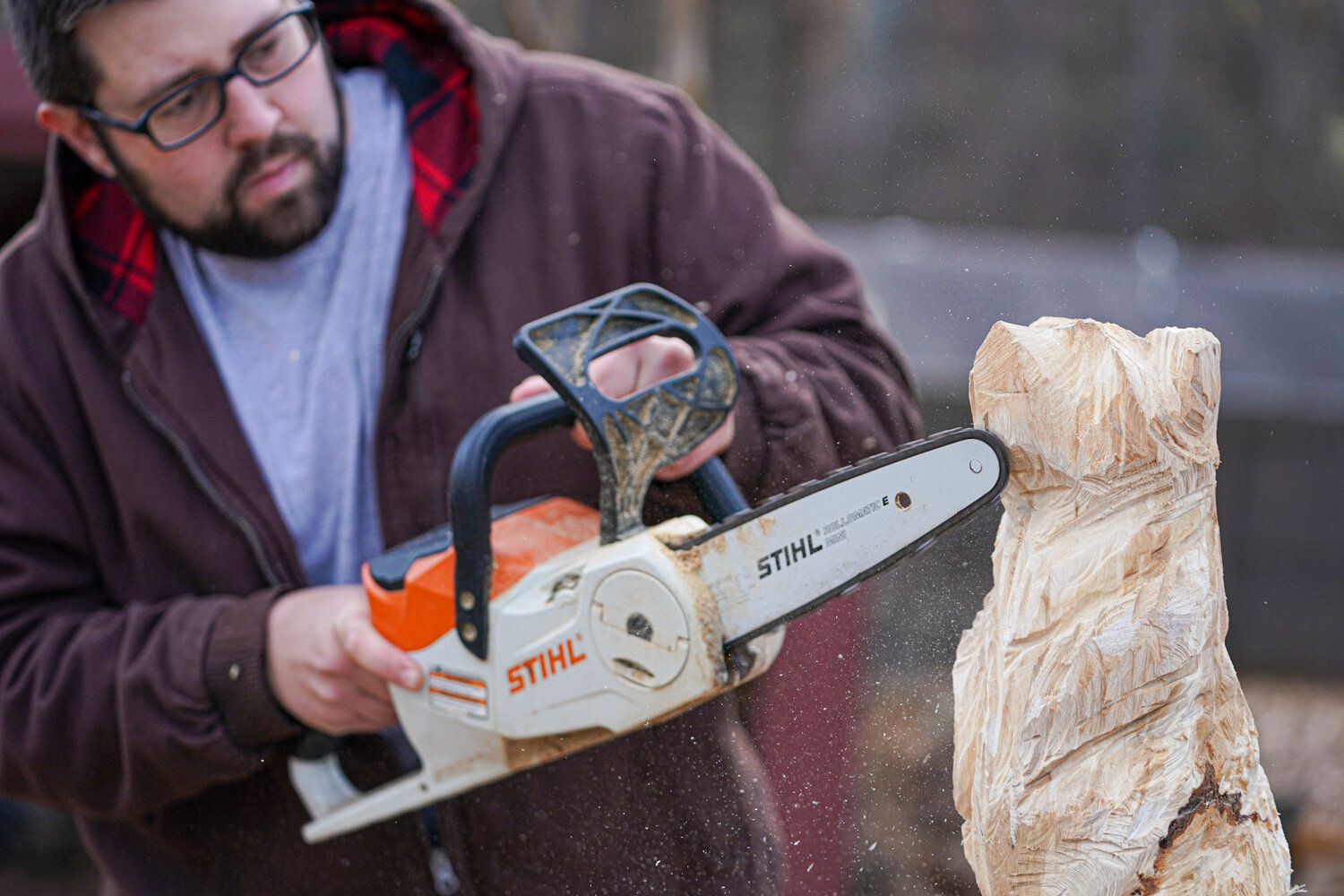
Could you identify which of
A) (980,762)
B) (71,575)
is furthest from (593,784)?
(71,575)

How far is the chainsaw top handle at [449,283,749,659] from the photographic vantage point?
1144 millimetres

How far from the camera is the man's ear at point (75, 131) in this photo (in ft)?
5.70

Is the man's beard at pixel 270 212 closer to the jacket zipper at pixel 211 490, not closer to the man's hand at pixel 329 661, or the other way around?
the jacket zipper at pixel 211 490

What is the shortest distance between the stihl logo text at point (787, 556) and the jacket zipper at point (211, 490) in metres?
1.00

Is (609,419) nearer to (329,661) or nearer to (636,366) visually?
(636,366)

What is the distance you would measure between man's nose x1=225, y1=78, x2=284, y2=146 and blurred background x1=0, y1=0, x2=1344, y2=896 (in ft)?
2.96

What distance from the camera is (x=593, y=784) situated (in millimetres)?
1374

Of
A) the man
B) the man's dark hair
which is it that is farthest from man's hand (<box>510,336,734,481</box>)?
the man's dark hair

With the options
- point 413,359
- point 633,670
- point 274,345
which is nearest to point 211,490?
point 274,345

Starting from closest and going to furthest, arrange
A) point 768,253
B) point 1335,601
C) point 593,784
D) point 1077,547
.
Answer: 1. point 1077,547
2. point 593,784
3. point 768,253
4. point 1335,601

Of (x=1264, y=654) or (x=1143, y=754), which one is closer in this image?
(x=1143, y=754)

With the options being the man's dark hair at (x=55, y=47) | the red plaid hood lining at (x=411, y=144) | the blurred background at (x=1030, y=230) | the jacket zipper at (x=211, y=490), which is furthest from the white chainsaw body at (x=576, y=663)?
the man's dark hair at (x=55, y=47)

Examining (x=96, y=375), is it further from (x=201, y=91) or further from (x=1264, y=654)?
(x=1264, y=654)

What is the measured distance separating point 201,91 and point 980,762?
1.43 meters
